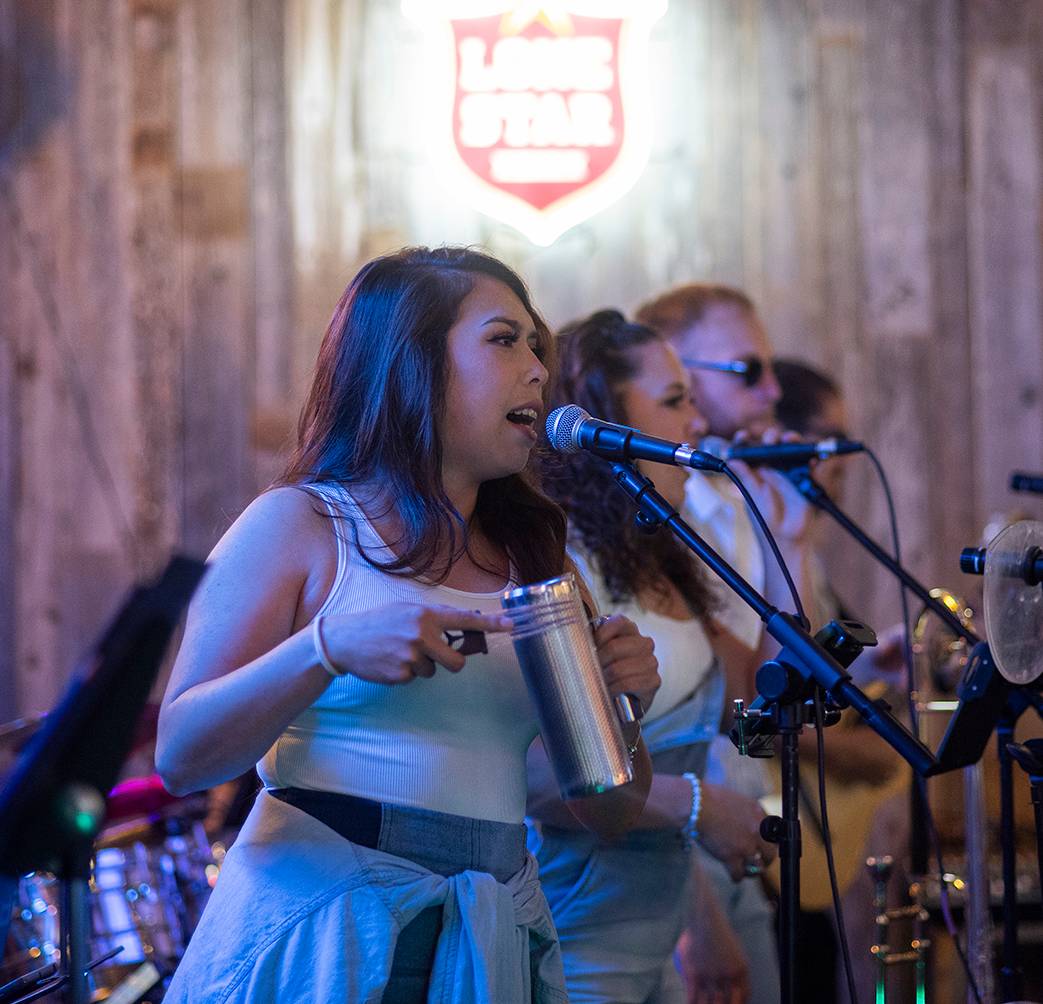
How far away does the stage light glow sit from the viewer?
3.96 metres

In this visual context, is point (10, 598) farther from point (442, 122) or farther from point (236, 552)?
point (236, 552)

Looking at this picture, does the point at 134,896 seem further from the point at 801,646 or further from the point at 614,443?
the point at 801,646

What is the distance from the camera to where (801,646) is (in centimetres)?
150

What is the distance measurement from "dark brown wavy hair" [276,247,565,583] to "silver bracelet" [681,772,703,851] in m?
0.55

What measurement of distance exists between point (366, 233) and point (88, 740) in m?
3.14

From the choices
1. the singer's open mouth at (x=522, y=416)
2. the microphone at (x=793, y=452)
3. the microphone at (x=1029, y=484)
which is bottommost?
the microphone at (x=1029, y=484)

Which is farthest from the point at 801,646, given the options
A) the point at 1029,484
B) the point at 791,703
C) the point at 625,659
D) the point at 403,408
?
the point at 1029,484

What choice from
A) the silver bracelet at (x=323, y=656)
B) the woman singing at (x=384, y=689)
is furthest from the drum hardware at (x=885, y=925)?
the silver bracelet at (x=323, y=656)

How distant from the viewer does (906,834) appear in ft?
13.2

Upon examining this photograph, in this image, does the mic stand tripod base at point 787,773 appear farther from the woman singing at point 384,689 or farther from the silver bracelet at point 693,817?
the silver bracelet at point 693,817

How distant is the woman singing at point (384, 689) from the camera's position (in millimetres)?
1381

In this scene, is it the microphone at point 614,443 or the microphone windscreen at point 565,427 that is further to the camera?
the microphone windscreen at point 565,427

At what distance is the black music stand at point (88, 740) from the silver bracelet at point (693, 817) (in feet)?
3.94

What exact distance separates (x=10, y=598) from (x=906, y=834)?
9.38ft
